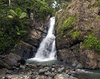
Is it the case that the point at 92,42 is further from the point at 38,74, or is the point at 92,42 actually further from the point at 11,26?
the point at 11,26

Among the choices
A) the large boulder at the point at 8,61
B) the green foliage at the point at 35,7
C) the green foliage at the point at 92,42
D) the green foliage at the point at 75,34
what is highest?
the green foliage at the point at 35,7

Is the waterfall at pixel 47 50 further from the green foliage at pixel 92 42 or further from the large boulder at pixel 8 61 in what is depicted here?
the green foliage at pixel 92 42

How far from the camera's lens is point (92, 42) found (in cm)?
1292

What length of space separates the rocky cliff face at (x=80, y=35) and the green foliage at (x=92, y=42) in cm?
11

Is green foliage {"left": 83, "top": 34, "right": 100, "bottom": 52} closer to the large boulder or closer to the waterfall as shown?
the waterfall

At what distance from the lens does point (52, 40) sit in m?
20.4

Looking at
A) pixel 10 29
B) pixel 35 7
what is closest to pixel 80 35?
pixel 10 29

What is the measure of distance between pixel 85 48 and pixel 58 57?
536 cm

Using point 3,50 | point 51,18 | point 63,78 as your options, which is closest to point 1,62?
point 3,50

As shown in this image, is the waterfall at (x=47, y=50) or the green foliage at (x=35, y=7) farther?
the green foliage at (x=35, y=7)

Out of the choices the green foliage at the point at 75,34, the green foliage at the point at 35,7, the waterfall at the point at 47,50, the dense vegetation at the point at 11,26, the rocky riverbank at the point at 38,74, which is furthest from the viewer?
the green foliage at the point at 35,7

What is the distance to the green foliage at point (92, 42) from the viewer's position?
41.5 ft

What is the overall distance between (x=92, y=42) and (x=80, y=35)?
1.81 metres

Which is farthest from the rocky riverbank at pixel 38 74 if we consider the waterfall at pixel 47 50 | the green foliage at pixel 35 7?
the green foliage at pixel 35 7
